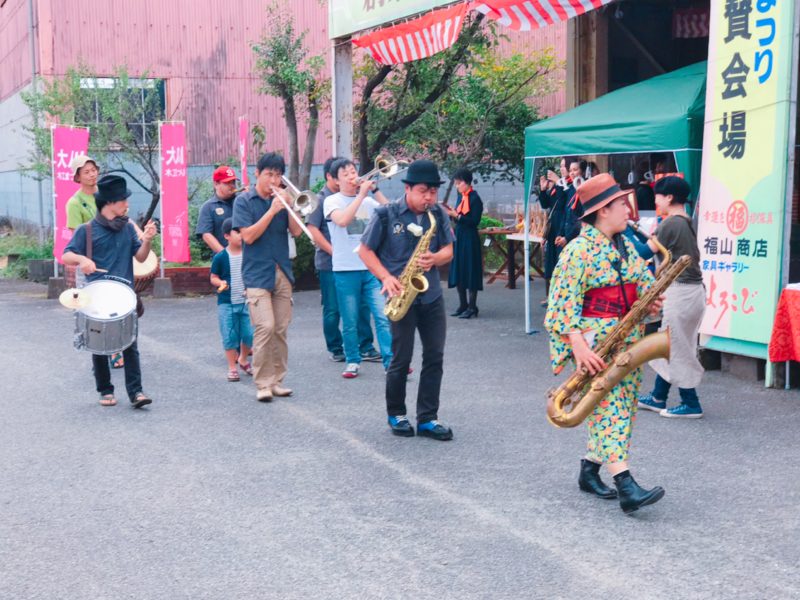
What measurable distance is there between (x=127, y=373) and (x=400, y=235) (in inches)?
97.1

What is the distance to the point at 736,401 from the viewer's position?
7.80 metres

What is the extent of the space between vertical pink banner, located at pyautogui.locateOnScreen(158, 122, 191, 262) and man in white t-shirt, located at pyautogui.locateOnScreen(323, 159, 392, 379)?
668 centimetres

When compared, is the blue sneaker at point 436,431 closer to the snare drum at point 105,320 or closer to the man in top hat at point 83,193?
the snare drum at point 105,320

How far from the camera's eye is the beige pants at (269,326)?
782 cm

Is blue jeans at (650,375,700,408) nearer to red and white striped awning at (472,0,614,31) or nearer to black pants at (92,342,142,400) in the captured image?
black pants at (92,342,142,400)

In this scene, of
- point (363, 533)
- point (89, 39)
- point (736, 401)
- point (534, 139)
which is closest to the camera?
point (363, 533)

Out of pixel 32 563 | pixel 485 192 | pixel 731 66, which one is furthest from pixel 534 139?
pixel 485 192

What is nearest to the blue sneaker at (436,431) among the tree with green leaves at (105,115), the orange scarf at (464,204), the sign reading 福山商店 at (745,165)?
the sign reading 福山商店 at (745,165)

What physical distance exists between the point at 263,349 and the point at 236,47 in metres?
15.7

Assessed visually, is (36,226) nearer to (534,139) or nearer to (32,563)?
(534,139)

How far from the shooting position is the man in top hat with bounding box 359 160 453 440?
6.62 metres

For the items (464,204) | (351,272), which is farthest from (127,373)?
(464,204)

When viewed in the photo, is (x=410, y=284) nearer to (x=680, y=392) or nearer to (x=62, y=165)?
(x=680, y=392)

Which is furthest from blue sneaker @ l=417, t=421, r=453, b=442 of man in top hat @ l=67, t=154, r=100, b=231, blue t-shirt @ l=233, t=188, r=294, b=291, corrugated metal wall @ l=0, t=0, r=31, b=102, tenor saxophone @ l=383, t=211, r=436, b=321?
corrugated metal wall @ l=0, t=0, r=31, b=102
